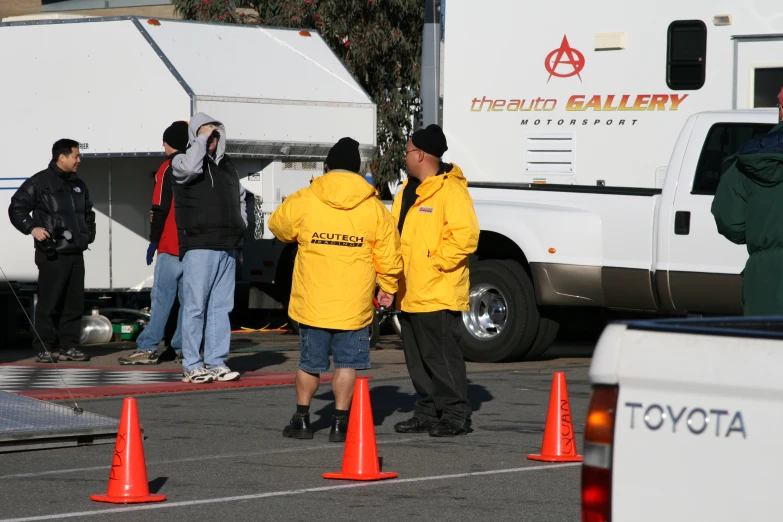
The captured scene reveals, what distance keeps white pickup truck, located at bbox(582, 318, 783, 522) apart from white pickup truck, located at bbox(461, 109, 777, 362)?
764 cm

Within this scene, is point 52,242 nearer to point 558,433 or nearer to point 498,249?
point 498,249

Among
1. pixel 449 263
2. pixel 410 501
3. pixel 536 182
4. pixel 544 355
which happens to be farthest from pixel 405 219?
pixel 544 355

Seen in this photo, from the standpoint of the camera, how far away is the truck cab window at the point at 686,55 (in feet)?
37.0

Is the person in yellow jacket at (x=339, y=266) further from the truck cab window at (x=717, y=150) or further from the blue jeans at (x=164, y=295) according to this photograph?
the truck cab window at (x=717, y=150)

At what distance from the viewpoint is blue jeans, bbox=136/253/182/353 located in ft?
36.9

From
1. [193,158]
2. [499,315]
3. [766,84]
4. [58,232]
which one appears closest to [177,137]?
[193,158]

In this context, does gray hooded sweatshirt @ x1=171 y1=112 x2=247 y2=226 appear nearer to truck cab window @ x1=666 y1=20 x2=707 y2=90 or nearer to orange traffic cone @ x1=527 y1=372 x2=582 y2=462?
orange traffic cone @ x1=527 y1=372 x2=582 y2=462

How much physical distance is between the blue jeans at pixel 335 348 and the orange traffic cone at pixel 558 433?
1.13 metres

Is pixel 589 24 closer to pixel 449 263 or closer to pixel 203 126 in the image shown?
pixel 203 126

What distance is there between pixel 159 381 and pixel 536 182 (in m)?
3.72

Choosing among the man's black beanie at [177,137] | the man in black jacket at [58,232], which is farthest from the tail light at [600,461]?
the man in black jacket at [58,232]

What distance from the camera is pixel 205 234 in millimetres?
9930

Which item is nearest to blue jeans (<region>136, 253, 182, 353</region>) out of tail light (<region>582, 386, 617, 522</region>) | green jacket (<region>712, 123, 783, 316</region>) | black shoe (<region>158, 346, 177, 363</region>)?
black shoe (<region>158, 346, 177, 363</region>)

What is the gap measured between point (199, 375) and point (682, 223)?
3.96 meters
